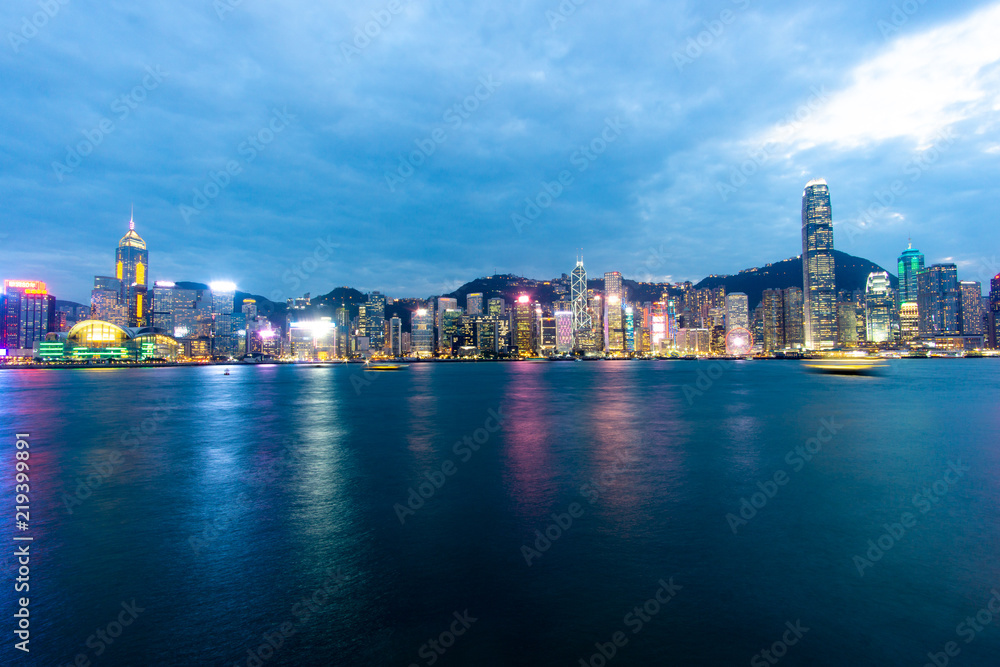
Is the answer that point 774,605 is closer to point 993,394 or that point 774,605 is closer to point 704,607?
point 704,607

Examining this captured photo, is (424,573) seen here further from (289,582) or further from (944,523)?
(944,523)

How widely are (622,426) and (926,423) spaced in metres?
27.5

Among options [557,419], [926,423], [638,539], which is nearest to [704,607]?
[638,539]

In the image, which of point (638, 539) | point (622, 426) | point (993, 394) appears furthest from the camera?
point (993, 394)

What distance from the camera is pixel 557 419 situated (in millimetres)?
45656

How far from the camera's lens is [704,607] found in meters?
11.1

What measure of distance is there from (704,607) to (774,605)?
1712mm

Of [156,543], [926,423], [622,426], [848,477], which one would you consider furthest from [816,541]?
[926,423]

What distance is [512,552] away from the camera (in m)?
14.2

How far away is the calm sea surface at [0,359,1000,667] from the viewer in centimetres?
977

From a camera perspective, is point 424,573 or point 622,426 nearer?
point 424,573

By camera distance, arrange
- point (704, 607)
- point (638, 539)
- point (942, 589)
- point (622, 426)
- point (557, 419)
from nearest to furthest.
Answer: point (704, 607), point (942, 589), point (638, 539), point (622, 426), point (557, 419)

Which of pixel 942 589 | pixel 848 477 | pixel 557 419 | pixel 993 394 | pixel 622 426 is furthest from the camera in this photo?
pixel 993 394

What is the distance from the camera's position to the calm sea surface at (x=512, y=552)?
9773 millimetres
